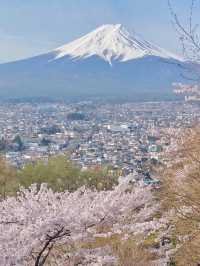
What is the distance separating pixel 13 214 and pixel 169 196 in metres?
2.60

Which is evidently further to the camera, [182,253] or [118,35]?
[118,35]

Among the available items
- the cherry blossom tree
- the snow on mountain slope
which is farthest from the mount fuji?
the cherry blossom tree

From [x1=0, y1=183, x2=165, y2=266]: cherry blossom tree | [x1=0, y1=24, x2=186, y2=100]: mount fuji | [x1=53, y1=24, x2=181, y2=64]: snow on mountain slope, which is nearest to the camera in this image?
[x1=0, y1=183, x2=165, y2=266]: cherry blossom tree

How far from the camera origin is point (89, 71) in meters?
154

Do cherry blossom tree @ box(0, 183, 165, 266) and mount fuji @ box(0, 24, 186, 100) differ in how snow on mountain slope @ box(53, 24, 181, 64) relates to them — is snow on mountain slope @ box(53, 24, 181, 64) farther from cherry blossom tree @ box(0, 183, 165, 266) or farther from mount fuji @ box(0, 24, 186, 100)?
cherry blossom tree @ box(0, 183, 165, 266)

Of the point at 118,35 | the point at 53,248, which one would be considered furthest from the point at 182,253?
the point at 118,35

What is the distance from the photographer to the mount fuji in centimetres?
12975

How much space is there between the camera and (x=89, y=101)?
102m

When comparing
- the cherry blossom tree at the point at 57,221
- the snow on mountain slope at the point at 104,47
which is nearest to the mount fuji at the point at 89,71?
the snow on mountain slope at the point at 104,47

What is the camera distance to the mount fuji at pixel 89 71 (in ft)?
426

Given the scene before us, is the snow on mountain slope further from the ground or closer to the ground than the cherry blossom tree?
further from the ground

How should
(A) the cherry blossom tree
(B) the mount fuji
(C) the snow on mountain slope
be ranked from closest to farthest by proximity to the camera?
(A) the cherry blossom tree, (B) the mount fuji, (C) the snow on mountain slope

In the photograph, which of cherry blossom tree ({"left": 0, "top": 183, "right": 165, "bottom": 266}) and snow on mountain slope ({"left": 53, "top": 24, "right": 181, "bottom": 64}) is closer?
cherry blossom tree ({"left": 0, "top": 183, "right": 165, "bottom": 266})

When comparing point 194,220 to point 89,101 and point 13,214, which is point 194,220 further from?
point 89,101
